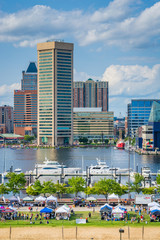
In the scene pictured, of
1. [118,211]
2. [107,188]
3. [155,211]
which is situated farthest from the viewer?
[107,188]

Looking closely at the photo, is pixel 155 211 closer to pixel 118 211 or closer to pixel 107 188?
pixel 118 211

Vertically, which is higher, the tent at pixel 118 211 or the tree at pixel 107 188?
the tree at pixel 107 188

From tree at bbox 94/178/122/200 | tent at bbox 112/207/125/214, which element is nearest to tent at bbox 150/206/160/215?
tent at bbox 112/207/125/214

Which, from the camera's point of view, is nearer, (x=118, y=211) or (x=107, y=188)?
(x=118, y=211)

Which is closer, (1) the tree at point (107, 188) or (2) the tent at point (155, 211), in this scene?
(2) the tent at point (155, 211)

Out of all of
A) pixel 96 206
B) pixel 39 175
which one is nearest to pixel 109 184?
pixel 96 206

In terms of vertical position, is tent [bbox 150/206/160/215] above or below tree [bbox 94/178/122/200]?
below

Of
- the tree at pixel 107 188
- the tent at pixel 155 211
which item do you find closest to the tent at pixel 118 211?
the tent at pixel 155 211

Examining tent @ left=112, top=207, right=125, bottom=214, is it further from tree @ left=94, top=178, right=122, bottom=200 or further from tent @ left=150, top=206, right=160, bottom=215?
tree @ left=94, top=178, right=122, bottom=200

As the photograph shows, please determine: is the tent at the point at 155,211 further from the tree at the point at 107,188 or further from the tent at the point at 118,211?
the tree at the point at 107,188

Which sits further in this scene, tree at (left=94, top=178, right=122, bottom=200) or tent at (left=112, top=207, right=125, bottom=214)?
tree at (left=94, top=178, right=122, bottom=200)

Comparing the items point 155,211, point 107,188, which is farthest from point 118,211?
point 107,188

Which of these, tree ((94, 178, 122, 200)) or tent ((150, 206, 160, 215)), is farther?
tree ((94, 178, 122, 200))

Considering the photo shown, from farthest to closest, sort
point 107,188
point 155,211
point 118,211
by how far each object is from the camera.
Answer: point 107,188
point 118,211
point 155,211
